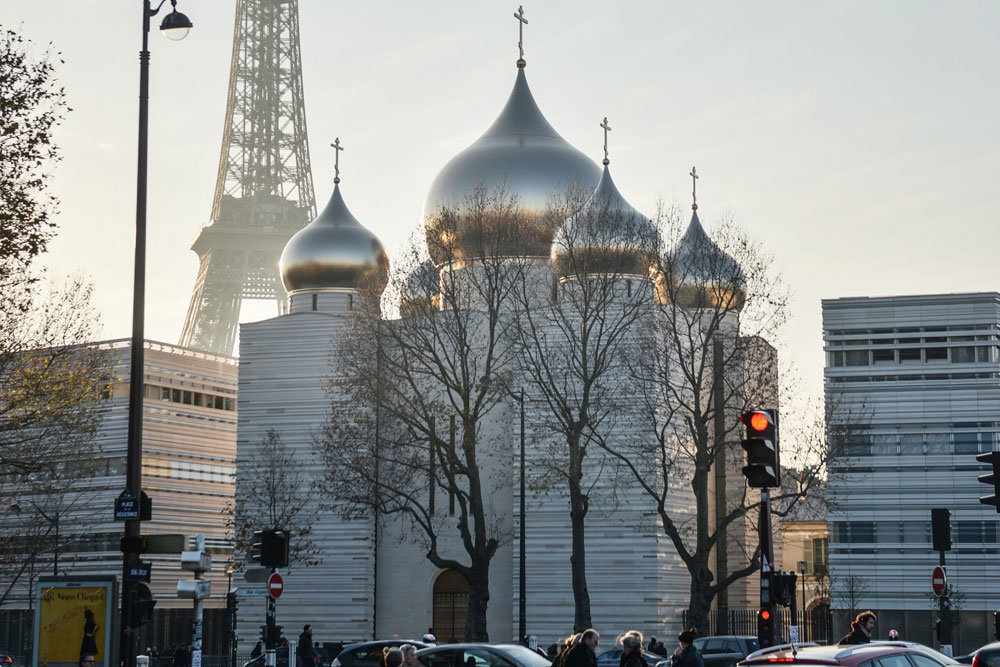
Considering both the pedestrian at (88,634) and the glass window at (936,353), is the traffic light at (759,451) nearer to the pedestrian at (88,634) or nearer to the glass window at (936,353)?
the pedestrian at (88,634)

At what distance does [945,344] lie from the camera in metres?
53.7

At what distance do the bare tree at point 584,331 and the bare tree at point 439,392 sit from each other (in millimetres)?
1417

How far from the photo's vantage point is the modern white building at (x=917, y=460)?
173 ft

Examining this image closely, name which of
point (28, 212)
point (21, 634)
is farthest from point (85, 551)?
point (28, 212)

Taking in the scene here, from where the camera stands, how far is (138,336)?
60.4 feet

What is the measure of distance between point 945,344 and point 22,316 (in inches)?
1456

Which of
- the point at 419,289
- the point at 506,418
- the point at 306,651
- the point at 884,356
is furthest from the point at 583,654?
the point at 884,356

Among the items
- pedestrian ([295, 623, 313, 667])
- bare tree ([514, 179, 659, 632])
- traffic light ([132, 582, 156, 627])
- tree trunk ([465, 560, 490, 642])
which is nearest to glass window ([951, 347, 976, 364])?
bare tree ([514, 179, 659, 632])

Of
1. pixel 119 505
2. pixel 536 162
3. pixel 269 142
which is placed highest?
pixel 269 142

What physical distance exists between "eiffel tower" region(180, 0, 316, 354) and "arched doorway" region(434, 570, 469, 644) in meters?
40.6

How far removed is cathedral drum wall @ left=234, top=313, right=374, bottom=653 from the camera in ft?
160

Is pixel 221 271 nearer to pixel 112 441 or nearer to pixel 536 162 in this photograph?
pixel 112 441

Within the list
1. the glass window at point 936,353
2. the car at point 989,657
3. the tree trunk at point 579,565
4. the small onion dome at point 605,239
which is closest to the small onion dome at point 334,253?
the small onion dome at point 605,239

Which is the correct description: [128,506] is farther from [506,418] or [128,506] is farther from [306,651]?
[506,418]
